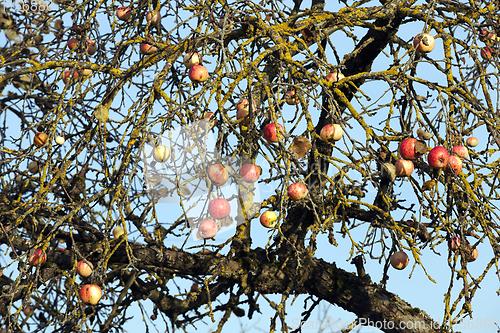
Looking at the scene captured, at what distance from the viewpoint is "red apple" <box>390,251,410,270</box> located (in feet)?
10.2

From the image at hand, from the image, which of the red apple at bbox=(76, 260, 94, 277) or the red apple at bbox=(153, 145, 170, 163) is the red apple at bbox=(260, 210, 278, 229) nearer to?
the red apple at bbox=(153, 145, 170, 163)

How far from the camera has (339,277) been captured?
11.7 feet

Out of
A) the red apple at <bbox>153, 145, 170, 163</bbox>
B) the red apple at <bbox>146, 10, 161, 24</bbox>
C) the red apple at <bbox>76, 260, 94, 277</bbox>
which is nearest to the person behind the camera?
the red apple at <bbox>153, 145, 170, 163</bbox>

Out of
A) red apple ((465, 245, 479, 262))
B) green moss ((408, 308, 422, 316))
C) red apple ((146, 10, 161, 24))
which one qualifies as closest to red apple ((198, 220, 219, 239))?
red apple ((465, 245, 479, 262))

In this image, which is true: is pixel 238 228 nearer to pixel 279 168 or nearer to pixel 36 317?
pixel 279 168

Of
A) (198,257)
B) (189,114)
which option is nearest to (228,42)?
(189,114)

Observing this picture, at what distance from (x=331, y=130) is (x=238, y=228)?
1155mm

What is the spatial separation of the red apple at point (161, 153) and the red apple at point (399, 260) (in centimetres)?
166

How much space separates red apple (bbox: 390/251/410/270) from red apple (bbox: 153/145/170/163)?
166 centimetres

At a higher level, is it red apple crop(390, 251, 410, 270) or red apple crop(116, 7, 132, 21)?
red apple crop(116, 7, 132, 21)

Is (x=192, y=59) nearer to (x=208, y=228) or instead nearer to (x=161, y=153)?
(x=161, y=153)

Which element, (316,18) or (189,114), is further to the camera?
(316,18)

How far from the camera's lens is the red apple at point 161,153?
8.36ft

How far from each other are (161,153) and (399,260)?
1715 mm
